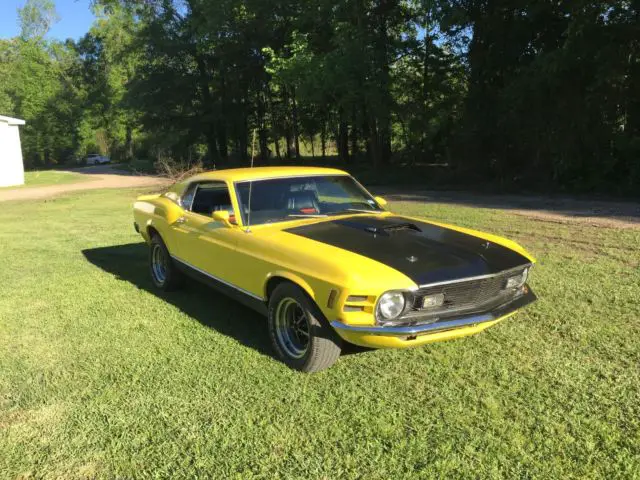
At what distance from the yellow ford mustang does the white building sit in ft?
88.6

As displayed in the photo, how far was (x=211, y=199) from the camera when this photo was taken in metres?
5.20

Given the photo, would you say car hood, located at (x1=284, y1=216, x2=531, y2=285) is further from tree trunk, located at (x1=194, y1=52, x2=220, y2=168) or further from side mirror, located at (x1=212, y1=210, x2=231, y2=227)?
tree trunk, located at (x1=194, y1=52, x2=220, y2=168)

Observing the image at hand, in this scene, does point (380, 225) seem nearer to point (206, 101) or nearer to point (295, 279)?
point (295, 279)

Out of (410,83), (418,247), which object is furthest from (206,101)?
(418,247)

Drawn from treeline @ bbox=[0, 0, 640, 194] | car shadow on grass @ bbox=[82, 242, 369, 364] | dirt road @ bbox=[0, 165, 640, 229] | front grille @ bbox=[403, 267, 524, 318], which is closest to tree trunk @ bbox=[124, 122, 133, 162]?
treeline @ bbox=[0, 0, 640, 194]

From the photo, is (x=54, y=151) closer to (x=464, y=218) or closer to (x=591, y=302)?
(x=464, y=218)

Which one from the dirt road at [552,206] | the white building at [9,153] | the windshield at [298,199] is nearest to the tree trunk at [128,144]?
the white building at [9,153]

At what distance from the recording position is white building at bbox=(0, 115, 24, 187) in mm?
27078

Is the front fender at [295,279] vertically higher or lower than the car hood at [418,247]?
lower

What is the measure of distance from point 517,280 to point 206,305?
10.4ft

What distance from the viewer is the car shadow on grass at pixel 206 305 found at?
178 inches

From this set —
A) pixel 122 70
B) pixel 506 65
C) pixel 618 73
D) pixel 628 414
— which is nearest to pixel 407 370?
pixel 628 414

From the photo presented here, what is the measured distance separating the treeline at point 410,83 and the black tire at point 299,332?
14.6 feet

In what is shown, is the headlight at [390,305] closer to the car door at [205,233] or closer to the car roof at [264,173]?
the car door at [205,233]
